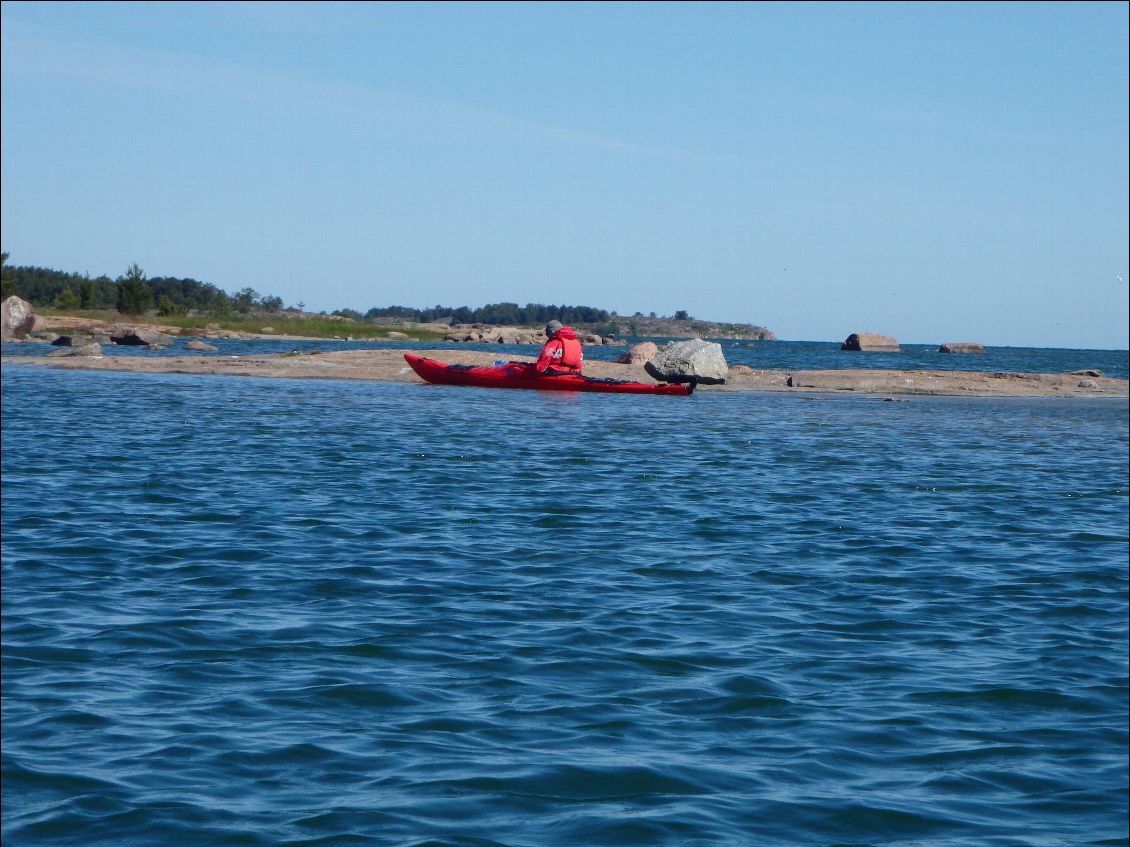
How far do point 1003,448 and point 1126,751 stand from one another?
17993mm

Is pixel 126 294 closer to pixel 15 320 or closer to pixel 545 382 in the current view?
pixel 15 320

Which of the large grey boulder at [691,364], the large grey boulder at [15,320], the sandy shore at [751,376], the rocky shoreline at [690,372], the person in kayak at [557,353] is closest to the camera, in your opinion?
the person in kayak at [557,353]

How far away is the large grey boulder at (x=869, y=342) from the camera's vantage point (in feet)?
367

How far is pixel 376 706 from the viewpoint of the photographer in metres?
6.60

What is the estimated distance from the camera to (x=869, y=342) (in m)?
112

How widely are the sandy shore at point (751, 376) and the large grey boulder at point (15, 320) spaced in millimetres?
22469

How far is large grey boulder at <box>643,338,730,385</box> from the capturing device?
39.4m

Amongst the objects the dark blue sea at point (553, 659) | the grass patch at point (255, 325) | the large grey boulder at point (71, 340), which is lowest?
the dark blue sea at point (553, 659)

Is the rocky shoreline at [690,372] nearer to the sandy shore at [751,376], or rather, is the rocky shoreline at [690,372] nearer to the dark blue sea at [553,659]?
the sandy shore at [751,376]

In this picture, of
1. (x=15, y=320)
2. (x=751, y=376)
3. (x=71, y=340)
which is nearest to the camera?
(x=751, y=376)

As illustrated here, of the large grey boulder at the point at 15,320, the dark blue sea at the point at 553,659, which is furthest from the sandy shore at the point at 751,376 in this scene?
the dark blue sea at the point at 553,659

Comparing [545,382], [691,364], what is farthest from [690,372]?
[545,382]

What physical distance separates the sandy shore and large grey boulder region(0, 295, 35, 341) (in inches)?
885

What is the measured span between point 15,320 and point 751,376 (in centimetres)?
4282
